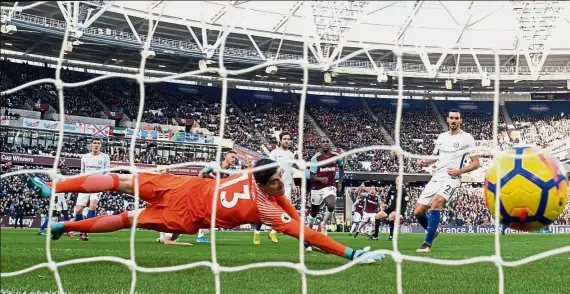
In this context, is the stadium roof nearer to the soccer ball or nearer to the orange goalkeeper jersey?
the orange goalkeeper jersey

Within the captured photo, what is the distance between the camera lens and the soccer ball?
3754 millimetres

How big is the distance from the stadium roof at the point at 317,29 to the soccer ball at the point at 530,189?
A: 64.6ft

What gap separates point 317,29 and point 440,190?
19977mm

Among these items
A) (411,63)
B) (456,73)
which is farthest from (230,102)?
(456,73)

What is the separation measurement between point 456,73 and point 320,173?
23.3 m

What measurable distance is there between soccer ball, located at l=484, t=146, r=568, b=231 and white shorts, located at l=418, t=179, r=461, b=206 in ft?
11.4

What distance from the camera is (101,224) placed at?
5.07 m

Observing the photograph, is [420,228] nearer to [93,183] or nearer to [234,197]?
[234,197]

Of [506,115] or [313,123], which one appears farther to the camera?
[506,115]

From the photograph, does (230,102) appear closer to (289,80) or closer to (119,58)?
(289,80)

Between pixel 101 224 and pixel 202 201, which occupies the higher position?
pixel 202 201

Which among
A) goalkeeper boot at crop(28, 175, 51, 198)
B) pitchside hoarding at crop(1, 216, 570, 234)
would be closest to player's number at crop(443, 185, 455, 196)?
goalkeeper boot at crop(28, 175, 51, 198)

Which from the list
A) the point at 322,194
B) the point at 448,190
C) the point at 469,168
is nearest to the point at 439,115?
the point at 322,194

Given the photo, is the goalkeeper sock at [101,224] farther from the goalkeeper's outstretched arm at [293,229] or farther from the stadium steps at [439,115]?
the stadium steps at [439,115]
